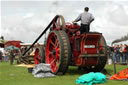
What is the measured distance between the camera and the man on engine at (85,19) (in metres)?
7.50

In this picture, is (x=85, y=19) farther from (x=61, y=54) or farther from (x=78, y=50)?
(x=61, y=54)

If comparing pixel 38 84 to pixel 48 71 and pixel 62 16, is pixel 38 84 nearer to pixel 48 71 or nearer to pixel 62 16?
pixel 48 71

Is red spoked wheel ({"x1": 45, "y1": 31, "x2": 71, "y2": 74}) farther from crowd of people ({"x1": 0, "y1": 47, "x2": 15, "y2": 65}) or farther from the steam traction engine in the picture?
crowd of people ({"x1": 0, "y1": 47, "x2": 15, "y2": 65})

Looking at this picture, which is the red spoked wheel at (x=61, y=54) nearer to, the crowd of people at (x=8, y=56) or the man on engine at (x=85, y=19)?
the man on engine at (x=85, y=19)

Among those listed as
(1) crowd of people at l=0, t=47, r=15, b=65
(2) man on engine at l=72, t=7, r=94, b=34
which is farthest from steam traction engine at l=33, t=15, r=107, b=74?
(1) crowd of people at l=0, t=47, r=15, b=65

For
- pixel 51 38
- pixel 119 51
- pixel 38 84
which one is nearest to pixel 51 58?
pixel 51 38

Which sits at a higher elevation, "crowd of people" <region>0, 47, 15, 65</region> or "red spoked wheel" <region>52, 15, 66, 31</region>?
"red spoked wheel" <region>52, 15, 66, 31</region>

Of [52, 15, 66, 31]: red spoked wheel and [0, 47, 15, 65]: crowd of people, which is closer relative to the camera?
[52, 15, 66, 31]: red spoked wheel

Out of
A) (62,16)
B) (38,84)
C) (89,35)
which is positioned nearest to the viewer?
(38,84)

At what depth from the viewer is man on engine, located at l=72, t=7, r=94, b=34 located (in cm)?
750

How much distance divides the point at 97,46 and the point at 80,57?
87 cm

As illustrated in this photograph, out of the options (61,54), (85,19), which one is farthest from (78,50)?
(85,19)

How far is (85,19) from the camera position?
7586 millimetres

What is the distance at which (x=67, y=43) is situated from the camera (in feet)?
24.3
